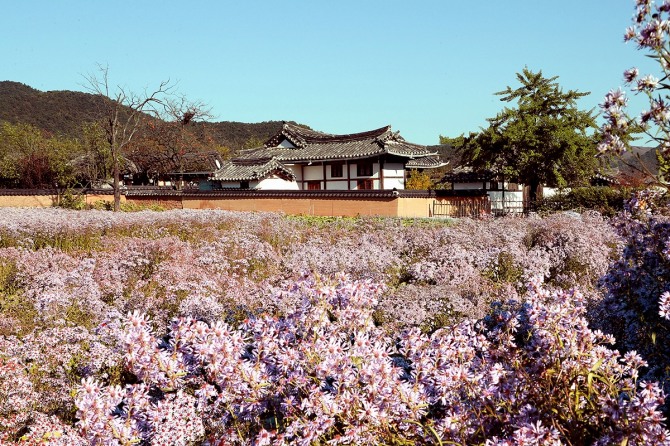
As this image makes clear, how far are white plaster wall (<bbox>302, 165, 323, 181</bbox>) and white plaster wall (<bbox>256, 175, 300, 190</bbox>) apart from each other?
115cm

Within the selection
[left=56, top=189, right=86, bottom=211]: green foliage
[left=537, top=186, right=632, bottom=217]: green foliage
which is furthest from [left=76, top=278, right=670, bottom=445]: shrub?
[left=56, top=189, right=86, bottom=211]: green foliage

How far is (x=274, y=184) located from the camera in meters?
37.4

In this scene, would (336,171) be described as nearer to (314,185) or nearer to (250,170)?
(314,185)

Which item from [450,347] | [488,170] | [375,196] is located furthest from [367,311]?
[488,170]

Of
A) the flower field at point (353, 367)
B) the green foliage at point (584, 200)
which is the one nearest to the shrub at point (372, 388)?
the flower field at point (353, 367)

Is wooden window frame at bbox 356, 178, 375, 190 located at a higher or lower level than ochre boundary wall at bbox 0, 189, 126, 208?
higher

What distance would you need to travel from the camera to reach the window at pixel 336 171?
36.3 m

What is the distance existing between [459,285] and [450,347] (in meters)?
4.10

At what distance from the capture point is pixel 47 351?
4.30m

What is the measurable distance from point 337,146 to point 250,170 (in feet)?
20.8

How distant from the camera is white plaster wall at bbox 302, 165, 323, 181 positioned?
1492 inches

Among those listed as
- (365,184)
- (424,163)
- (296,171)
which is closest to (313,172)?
(296,171)

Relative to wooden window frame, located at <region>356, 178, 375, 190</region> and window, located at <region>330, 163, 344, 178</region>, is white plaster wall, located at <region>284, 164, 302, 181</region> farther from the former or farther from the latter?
wooden window frame, located at <region>356, 178, 375, 190</region>

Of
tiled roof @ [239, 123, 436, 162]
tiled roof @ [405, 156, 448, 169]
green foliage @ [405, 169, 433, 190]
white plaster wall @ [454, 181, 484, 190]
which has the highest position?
tiled roof @ [239, 123, 436, 162]
